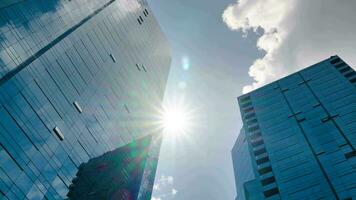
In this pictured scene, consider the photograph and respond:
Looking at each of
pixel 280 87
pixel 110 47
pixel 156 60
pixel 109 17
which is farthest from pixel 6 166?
pixel 280 87

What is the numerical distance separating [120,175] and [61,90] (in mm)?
17501

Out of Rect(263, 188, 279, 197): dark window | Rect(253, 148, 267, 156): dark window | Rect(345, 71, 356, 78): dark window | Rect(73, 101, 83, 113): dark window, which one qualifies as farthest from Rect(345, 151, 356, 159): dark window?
Rect(73, 101, 83, 113): dark window

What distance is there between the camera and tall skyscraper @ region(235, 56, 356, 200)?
6869 cm

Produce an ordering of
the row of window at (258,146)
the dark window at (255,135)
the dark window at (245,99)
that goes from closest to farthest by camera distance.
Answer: the row of window at (258,146)
the dark window at (255,135)
the dark window at (245,99)

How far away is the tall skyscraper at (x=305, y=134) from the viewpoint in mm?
68688

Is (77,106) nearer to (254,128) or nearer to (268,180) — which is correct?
(268,180)

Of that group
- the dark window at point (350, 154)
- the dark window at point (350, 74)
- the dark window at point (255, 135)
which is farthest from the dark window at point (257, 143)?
the dark window at point (350, 74)

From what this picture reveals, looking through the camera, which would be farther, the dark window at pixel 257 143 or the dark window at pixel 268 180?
the dark window at pixel 257 143

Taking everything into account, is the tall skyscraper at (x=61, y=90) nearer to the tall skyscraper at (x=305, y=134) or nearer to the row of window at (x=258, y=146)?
the row of window at (x=258, y=146)

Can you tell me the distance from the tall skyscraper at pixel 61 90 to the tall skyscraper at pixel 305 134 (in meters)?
33.8

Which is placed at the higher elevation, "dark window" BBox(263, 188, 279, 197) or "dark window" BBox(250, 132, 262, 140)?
"dark window" BBox(250, 132, 262, 140)

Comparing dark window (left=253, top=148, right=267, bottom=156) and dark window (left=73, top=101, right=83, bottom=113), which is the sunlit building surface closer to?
dark window (left=73, top=101, right=83, bottom=113)

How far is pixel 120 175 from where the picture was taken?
56.2 m

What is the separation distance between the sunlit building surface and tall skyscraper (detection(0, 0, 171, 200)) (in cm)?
214
